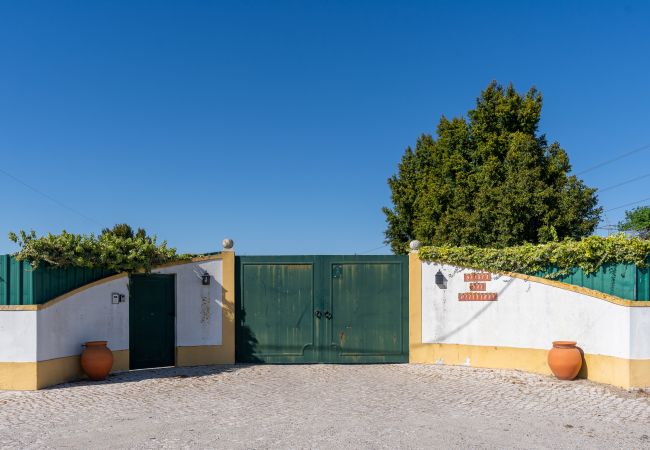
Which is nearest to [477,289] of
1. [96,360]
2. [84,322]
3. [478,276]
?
[478,276]

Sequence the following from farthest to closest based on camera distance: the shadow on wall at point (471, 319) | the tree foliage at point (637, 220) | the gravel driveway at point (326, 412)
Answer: the tree foliage at point (637, 220) < the shadow on wall at point (471, 319) < the gravel driveway at point (326, 412)

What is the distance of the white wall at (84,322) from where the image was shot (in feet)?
32.3

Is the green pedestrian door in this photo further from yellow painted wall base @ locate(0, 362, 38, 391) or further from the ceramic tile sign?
the ceramic tile sign

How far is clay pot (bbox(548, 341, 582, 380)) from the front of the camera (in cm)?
1006

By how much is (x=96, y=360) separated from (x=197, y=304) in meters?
2.49

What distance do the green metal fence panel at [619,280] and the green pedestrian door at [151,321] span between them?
322 inches

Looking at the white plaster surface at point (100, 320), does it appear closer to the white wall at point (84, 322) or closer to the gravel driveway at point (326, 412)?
the white wall at point (84, 322)

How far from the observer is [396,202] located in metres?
30.0

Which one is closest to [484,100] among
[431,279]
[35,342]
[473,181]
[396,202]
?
[473,181]

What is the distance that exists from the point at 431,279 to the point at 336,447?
6.48 metres

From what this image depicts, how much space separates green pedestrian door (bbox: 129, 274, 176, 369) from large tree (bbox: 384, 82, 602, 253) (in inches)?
467

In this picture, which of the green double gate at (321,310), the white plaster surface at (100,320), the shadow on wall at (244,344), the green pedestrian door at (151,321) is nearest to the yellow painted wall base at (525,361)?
the green double gate at (321,310)

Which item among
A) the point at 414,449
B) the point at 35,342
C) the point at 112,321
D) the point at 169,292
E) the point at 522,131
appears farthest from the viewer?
the point at 522,131

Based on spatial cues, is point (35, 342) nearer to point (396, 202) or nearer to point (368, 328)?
point (368, 328)
